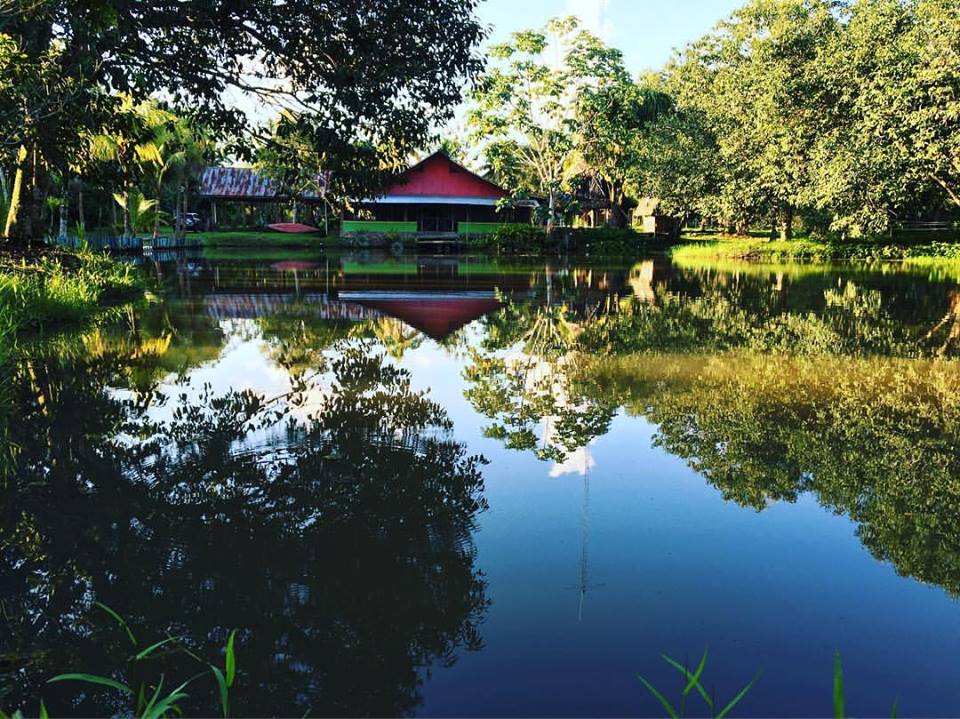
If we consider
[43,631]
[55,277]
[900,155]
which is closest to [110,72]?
[55,277]

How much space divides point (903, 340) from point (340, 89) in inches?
338

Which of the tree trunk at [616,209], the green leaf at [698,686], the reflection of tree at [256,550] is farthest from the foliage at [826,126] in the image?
the green leaf at [698,686]

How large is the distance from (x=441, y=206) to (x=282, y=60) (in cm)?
3857

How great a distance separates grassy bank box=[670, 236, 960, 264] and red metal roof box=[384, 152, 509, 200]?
1471 cm

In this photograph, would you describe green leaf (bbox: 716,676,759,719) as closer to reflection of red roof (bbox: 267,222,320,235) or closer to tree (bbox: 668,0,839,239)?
tree (bbox: 668,0,839,239)

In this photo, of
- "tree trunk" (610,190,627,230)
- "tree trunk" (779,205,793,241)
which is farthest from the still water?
"tree trunk" (610,190,627,230)

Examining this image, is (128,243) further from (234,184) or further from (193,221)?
(193,221)

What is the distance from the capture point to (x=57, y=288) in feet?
37.9

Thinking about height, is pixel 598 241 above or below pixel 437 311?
above

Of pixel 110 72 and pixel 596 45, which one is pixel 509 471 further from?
pixel 596 45

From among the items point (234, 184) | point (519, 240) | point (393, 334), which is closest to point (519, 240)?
point (519, 240)

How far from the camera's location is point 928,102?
29.5 meters

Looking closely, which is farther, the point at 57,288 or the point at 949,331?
the point at 57,288

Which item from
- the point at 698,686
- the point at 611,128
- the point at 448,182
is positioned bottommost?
the point at 698,686
